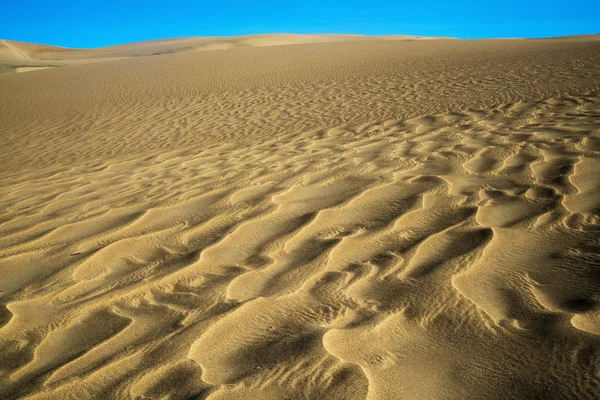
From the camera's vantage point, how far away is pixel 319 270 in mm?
2211

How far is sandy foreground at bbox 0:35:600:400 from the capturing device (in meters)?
1.54

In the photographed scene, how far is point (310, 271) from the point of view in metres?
2.21

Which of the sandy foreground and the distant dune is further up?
the distant dune

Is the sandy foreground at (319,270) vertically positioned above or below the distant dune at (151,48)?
below

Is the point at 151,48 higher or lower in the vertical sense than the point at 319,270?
higher

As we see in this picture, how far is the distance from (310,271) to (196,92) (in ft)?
36.9

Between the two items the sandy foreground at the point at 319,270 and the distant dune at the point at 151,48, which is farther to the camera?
the distant dune at the point at 151,48

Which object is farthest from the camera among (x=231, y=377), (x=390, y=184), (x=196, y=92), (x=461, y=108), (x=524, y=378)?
(x=196, y=92)

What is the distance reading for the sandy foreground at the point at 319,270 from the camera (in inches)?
60.6

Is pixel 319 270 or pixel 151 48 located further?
pixel 151 48

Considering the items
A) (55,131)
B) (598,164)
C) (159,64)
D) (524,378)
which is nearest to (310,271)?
(524,378)

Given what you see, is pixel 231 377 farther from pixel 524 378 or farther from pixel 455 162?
pixel 455 162

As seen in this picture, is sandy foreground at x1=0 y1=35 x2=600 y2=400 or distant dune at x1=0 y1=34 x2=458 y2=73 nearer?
sandy foreground at x1=0 y1=35 x2=600 y2=400

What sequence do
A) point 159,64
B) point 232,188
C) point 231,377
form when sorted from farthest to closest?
1. point 159,64
2. point 232,188
3. point 231,377
